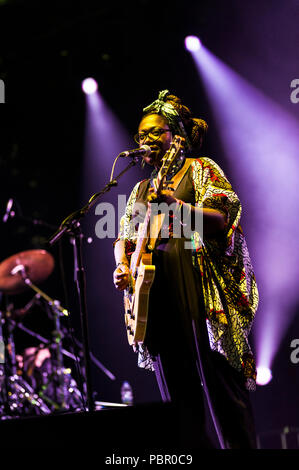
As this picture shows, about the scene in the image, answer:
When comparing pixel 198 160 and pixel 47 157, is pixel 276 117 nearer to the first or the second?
pixel 198 160

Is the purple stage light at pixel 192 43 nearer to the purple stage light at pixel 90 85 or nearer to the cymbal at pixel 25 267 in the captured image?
the purple stage light at pixel 90 85

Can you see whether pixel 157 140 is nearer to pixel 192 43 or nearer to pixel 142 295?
pixel 142 295

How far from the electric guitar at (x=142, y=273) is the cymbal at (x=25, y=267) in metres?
3.23

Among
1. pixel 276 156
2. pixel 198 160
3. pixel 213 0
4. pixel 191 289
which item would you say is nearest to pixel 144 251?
pixel 191 289

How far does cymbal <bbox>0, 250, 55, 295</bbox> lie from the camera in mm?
5781

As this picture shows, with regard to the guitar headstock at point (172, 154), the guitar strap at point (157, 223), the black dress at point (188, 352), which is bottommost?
the black dress at point (188, 352)

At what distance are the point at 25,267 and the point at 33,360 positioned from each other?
1145 mm

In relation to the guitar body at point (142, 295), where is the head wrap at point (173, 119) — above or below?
above

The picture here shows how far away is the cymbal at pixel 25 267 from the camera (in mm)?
5781

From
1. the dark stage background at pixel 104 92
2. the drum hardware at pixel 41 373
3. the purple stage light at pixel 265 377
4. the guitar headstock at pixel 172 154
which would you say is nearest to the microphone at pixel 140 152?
the guitar headstock at pixel 172 154

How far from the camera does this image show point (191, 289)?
8.30ft

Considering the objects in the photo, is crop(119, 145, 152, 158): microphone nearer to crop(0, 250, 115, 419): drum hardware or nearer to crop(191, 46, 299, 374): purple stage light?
crop(191, 46, 299, 374): purple stage light
